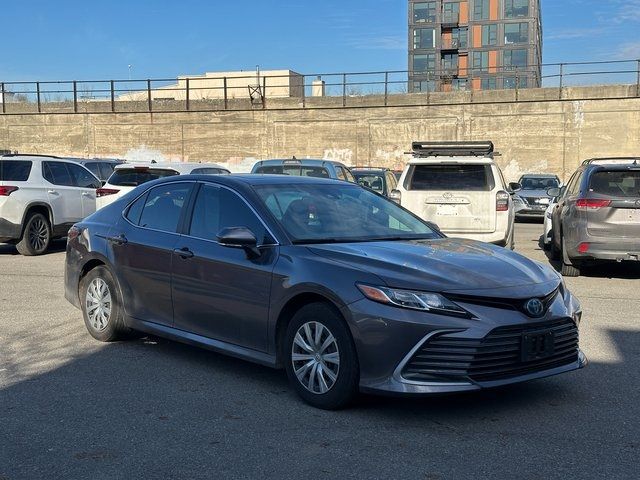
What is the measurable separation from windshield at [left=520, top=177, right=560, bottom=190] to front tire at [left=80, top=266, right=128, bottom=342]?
20458 mm

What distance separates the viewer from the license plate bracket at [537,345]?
15.1 feet

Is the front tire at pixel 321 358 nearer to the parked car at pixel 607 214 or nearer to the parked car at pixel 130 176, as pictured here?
the parked car at pixel 607 214

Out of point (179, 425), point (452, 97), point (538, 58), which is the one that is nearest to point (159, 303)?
point (179, 425)

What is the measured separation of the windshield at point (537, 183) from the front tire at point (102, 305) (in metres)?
20.5

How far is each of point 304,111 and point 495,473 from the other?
36.3 meters

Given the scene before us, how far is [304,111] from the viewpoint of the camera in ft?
129

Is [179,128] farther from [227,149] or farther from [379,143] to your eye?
[379,143]

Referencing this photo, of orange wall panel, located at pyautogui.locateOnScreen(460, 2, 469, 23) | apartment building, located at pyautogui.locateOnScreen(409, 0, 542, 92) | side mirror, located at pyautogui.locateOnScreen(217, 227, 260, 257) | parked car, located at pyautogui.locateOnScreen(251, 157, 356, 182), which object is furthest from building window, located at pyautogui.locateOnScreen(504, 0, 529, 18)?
side mirror, located at pyautogui.locateOnScreen(217, 227, 260, 257)

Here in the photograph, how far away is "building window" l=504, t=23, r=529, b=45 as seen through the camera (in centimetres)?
8456

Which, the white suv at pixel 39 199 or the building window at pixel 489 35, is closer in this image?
the white suv at pixel 39 199

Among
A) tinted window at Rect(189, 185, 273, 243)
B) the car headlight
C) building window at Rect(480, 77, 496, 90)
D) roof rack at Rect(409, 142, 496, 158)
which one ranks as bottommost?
the car headlight

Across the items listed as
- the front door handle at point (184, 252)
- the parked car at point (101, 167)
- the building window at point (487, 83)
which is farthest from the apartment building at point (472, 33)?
the front door handle at point (184, 252)

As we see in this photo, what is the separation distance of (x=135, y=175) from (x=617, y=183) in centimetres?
866

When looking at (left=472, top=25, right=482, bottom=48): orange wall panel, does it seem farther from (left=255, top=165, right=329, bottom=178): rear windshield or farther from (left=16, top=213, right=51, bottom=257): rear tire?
(left=16, top=213, right=51, bottom=257): rear tire
